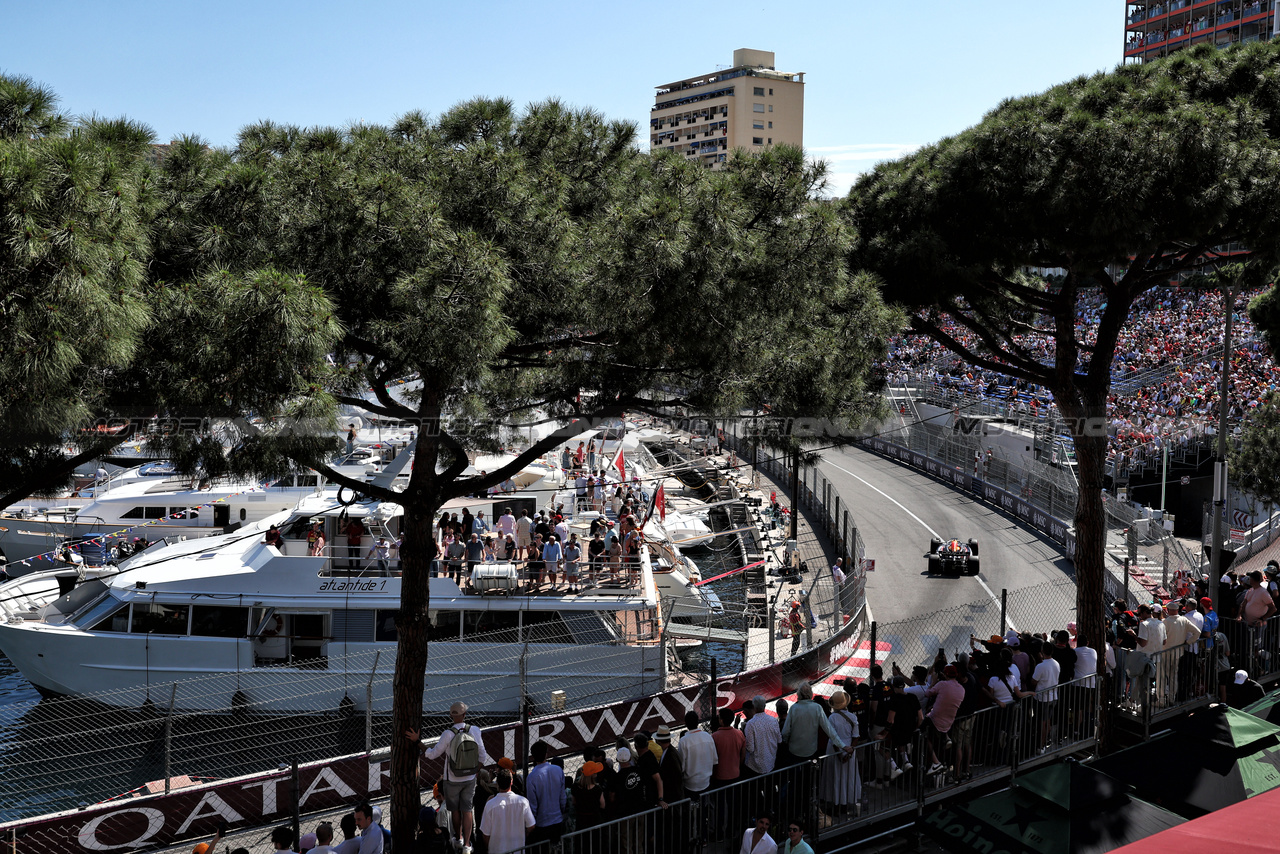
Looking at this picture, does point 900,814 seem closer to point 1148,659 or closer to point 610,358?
point 1148,659

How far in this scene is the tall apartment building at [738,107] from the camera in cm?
11575

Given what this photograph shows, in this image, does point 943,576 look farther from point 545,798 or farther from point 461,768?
point 545,798

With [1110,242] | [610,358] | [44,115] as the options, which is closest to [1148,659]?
[1110,242]

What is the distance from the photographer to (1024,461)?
113 ft

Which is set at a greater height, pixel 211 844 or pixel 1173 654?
pixel 1173 654

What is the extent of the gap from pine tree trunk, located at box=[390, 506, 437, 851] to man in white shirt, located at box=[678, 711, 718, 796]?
3.05m

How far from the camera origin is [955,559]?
26938 millimetres

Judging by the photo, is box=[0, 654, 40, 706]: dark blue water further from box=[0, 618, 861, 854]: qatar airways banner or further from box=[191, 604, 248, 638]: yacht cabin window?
box=[0, 618, 861, 854]: qatar airways banner

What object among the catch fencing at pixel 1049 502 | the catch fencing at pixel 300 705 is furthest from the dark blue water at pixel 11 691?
the catch fencing at pixel 1049 502

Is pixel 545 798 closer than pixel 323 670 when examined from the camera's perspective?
Yes

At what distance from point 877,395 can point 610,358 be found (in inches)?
188

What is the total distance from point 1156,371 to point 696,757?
39.0 meters

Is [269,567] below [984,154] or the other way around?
below

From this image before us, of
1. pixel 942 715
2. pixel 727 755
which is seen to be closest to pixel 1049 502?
pixel 942 715
